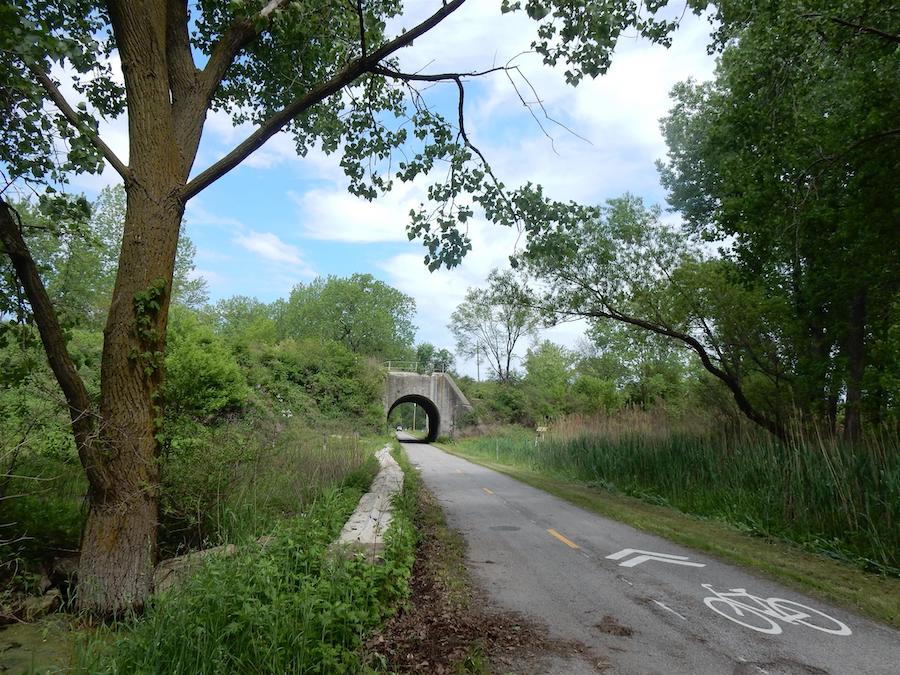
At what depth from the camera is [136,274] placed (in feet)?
17.6

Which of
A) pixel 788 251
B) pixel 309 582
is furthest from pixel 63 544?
pixel 788 251

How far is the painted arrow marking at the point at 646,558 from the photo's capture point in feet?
22.7

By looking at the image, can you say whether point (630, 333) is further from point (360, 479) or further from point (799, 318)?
point (360, 479)

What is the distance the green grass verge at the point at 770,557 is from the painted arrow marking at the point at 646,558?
0.64 metres

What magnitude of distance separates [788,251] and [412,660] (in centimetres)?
1171

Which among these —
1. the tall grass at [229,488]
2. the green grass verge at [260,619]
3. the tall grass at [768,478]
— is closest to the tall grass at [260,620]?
the green grass verge at [260,619]

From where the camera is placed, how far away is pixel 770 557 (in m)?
7.36

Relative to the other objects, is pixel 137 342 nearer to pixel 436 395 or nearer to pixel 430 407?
pixel 436 395

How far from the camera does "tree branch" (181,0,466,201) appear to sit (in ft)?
18.7

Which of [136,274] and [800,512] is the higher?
[136,274]

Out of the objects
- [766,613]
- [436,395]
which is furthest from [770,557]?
[436,395]

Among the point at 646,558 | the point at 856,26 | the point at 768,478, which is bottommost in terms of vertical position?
the point at 646,558

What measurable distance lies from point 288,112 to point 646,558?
275 inches

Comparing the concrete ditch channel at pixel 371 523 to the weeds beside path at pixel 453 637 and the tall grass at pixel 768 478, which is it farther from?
the tall grass at pixel 768 478
